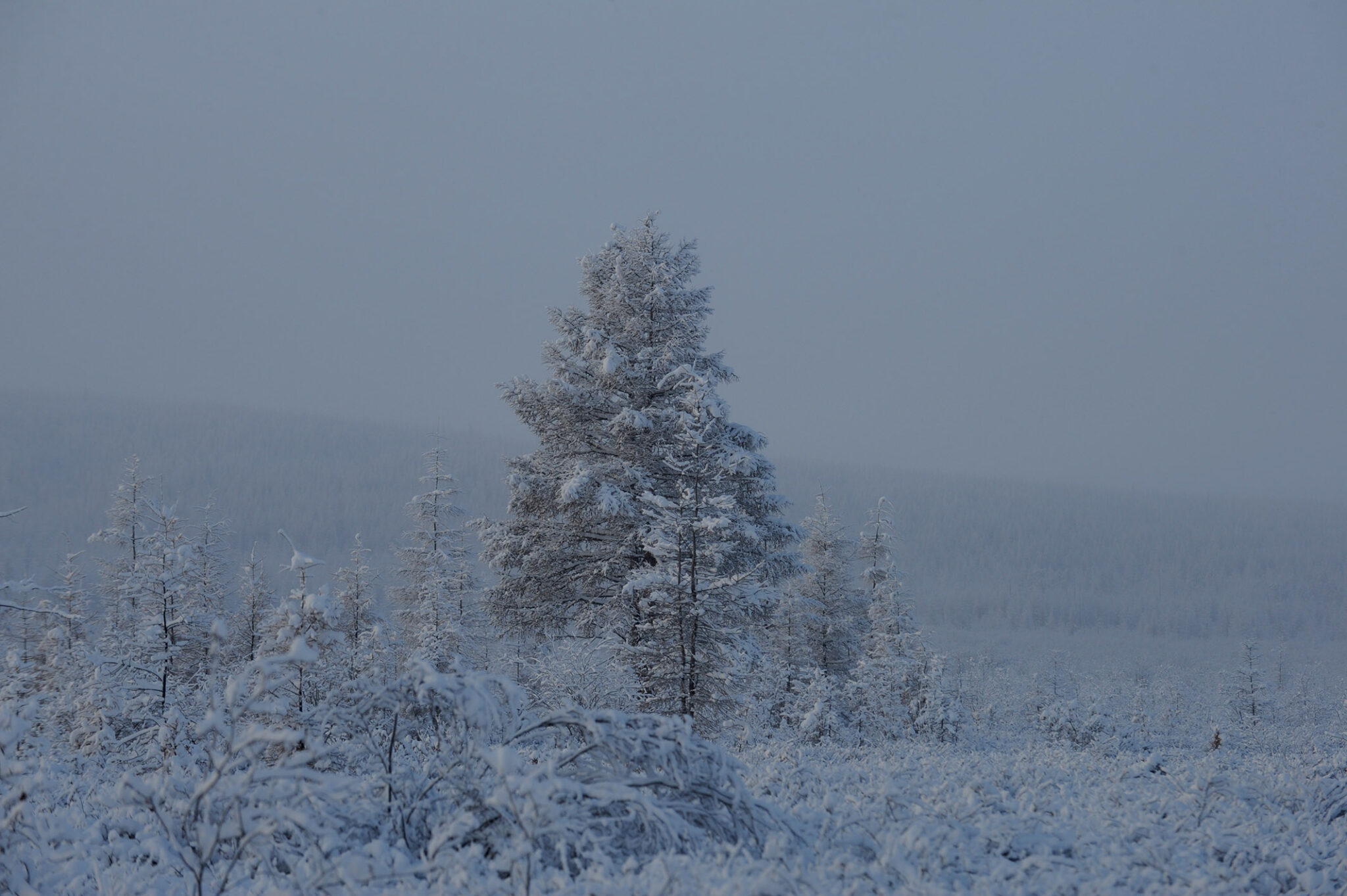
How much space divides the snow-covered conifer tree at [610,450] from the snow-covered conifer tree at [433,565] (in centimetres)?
983

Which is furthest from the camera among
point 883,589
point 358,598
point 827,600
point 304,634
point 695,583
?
point 827,600

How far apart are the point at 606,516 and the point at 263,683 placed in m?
9.60

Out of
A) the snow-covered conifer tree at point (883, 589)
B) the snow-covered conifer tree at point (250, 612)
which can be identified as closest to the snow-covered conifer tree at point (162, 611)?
the snow-covered conifer tree at point (250, 612)

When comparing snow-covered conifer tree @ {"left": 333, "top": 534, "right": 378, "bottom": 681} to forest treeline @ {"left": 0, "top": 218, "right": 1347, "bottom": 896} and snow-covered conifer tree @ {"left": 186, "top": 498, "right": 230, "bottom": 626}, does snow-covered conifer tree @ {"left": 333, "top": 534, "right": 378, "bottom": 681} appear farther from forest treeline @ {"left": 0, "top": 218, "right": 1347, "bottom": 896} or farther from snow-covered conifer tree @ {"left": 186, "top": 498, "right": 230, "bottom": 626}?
snow-covered conifer tree @ {"left": 186, "top": 498, "right": 230, "bottom": 626}

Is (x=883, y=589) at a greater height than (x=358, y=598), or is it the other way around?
(x=883, y=589)

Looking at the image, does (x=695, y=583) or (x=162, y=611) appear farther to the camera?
(x=162, y=611)

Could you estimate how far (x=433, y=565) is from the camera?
23.8 m

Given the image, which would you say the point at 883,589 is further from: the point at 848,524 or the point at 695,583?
the point at 848,524

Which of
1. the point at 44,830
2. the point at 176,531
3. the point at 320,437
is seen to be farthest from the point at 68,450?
the point at 44,830

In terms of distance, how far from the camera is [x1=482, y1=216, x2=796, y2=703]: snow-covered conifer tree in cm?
1300

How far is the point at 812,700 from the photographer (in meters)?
19.6

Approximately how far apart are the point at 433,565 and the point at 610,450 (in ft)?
41.9

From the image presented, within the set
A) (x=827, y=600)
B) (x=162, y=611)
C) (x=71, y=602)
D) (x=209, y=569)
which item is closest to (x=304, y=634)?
(x=162, y=611)

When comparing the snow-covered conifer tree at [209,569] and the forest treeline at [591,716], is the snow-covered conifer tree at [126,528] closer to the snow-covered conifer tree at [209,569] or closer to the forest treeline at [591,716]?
the forest treeline at [591,716]
